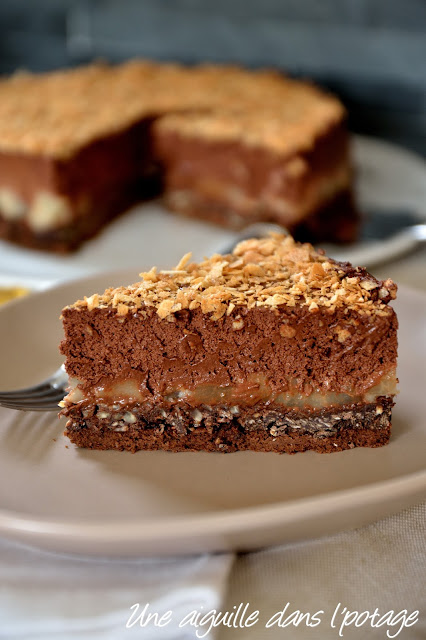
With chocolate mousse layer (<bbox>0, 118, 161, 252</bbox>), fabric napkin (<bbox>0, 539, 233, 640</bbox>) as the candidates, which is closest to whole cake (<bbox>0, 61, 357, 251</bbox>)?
chocolate mousse layer (<bbox>0, 118, 161, 252</bbox>)

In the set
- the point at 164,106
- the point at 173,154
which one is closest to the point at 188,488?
the point at 173,154

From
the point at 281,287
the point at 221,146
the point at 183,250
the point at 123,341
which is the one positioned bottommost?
the point at 183,250

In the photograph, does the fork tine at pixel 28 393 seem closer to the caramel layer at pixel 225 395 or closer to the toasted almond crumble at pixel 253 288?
the caramel layer at pixel 225 395

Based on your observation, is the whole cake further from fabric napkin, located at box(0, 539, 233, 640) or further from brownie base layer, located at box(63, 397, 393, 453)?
fabric napkin, located at box(0, 539, 233, 640)

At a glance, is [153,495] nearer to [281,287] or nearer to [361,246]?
[281,287]

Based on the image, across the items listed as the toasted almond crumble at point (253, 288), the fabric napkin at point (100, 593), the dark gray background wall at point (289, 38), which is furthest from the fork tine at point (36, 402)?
the dark gray background wall at point (289, 38)

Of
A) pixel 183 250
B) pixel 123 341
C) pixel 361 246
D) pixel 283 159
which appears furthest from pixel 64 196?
pixel 123 341

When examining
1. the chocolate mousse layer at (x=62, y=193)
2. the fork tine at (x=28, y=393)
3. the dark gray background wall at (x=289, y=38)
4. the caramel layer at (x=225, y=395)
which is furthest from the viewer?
the dark gray background wall at (x=289, y=38)
